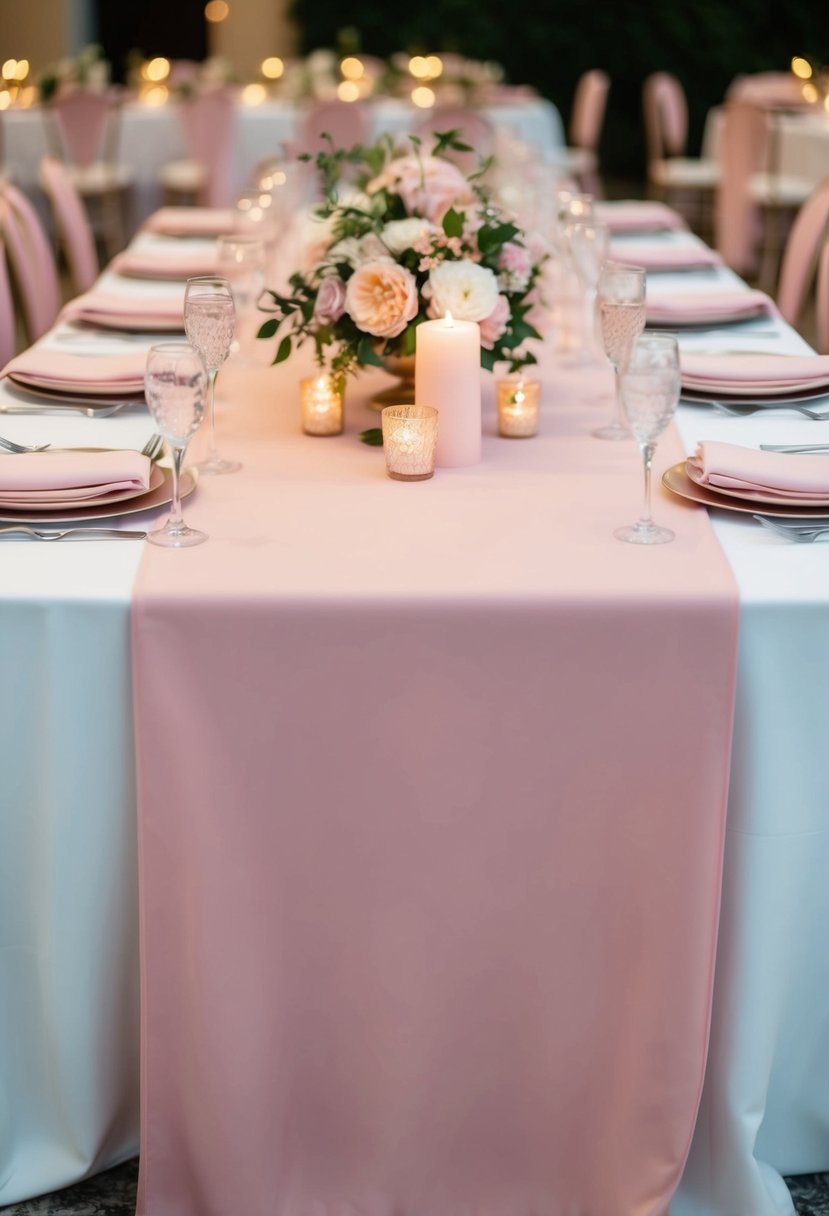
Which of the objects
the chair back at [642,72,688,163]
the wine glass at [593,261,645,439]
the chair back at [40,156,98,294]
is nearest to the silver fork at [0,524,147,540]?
the wine glass at [593,261,645,439]

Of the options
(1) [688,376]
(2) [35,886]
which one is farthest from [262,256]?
(2) [35,886]

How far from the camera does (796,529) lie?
149 cm

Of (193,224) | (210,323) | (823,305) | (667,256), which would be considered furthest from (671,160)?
(210,323)

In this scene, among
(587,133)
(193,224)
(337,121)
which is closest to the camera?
(193,224)

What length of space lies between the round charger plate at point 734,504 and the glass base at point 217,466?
0.54 metres

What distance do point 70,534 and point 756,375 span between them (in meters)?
1.07

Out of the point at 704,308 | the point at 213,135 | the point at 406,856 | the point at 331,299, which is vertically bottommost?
the point at 406,856

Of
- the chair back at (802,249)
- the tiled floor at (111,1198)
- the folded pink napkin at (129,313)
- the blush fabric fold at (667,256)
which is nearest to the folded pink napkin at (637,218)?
the blush fabric fold at (667,256)

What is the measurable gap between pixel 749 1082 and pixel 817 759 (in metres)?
0.36

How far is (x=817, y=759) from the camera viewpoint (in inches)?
54.6

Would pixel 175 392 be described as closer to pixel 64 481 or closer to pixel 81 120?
pixel 64 481

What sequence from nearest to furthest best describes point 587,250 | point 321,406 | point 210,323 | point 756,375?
point 210,323 < point 321,406 < point 756,375 < point 587,250

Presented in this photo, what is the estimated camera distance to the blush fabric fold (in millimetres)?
3041

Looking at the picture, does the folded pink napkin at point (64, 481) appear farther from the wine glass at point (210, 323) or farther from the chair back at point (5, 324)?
the chair back at point (5, 324)
